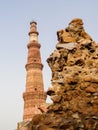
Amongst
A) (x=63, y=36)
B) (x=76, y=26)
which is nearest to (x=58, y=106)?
(x=63, y=36)

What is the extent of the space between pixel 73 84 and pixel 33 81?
29832 millimetres

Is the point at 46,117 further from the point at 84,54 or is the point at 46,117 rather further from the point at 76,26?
the point at 76,26

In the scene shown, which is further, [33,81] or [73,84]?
[33,81]

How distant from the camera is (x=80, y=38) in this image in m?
10.9

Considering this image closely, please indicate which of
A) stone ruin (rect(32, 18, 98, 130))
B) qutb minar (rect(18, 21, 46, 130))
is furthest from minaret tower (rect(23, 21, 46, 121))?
stone ruin (rect(32, 18, 98, 130))

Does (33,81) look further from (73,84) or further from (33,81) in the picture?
(73,84)

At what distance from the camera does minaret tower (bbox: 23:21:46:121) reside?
121 ft

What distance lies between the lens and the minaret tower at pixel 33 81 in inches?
1453

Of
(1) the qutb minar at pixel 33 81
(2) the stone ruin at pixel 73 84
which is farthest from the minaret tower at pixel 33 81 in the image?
(2) the stone ruin at pixel 73 84

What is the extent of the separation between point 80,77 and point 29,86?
29343 millimetres

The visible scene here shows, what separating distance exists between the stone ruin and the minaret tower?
84.0ft

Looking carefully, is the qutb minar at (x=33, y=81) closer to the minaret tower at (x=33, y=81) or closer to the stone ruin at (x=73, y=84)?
the minaret tower at (x=33, y=81)

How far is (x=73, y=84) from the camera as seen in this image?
8859mm

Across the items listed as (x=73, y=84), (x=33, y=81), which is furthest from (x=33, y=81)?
(x=73, y=84)
